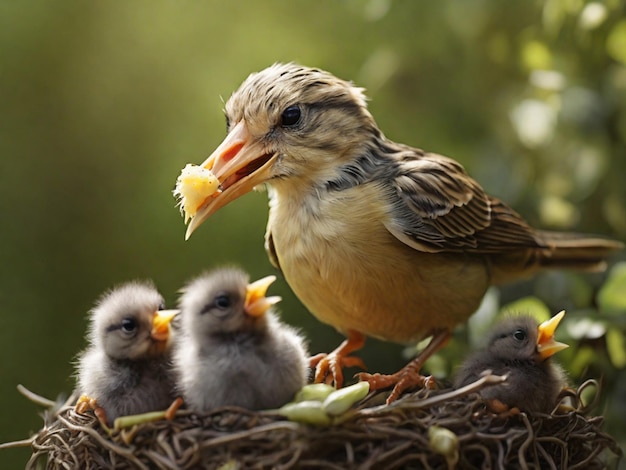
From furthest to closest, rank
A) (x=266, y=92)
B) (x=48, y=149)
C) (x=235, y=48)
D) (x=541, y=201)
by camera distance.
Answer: (x=235, y=48) → (x=48, y=149) → (x=541, y=201) → (x=266, y=92)

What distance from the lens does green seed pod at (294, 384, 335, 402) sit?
185 cm

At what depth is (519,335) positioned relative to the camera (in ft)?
7.30

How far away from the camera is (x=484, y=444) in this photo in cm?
193

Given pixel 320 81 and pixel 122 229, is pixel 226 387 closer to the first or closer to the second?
pixel 320 81

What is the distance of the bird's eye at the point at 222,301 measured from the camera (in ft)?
6.86

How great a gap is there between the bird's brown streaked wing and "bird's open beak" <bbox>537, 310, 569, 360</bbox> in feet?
1.30

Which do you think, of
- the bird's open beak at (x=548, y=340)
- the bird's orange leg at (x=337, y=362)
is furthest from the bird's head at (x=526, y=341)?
the bird's orange leg at (x=337, y=362)

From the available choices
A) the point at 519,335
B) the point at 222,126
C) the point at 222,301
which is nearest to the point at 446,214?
the point at 519,335

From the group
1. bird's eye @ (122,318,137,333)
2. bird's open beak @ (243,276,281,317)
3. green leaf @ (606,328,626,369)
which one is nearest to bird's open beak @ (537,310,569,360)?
green leaf @ (606,328,626,369)

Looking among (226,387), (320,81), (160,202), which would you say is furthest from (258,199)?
(226,387)

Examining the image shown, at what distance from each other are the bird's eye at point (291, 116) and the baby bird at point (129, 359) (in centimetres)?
60

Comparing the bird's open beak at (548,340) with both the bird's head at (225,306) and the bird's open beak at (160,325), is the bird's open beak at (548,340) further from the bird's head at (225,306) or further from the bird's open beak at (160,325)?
the bird's open beak at (160,325)

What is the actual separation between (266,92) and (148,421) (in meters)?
0.96

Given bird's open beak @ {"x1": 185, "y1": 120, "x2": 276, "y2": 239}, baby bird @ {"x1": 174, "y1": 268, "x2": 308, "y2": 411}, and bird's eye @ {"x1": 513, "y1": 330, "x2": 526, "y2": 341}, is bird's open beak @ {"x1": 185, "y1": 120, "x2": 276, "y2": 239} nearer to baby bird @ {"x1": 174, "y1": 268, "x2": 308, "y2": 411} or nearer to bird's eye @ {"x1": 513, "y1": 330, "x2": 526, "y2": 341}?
baby bird @ {"x1": 174, "y1": 268, "x2": 308, "y2": 411}
